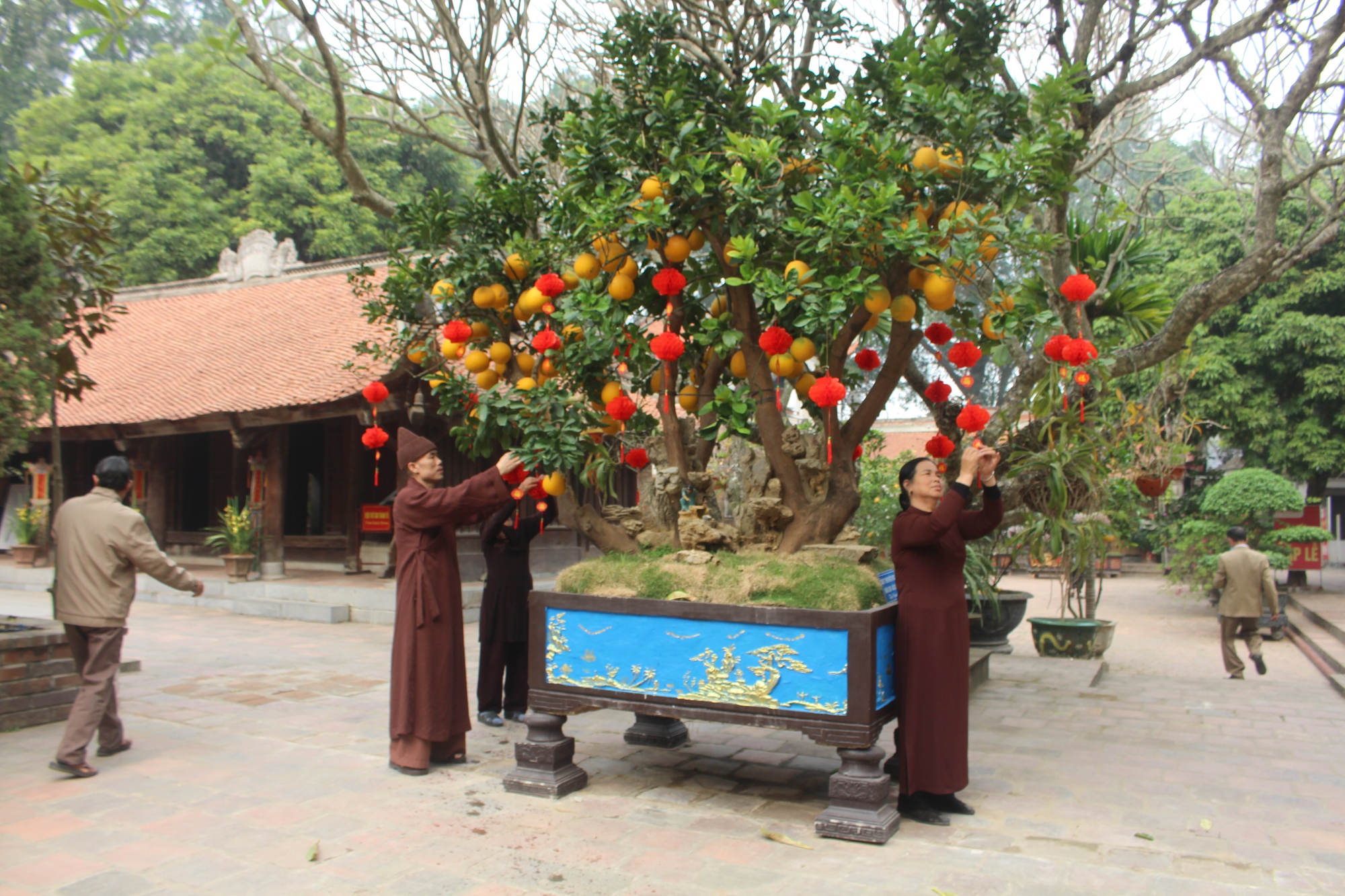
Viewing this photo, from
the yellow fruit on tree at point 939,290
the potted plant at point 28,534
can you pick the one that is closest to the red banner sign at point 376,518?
the potted plant at point 28,534

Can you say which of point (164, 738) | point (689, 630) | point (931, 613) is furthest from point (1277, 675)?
point (164, 738)

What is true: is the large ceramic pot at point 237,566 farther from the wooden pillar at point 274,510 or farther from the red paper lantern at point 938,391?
the red paper lantern at point 938,391

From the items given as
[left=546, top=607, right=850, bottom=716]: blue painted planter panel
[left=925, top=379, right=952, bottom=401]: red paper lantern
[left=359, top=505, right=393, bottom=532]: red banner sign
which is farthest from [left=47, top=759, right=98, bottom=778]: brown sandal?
[left=359, top=505, right=393, bottom=532]: red banner sign

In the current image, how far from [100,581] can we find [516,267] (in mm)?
2618

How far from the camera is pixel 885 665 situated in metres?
4.09

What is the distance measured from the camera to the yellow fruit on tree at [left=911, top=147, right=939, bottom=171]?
4.20m

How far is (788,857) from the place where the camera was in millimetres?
3658

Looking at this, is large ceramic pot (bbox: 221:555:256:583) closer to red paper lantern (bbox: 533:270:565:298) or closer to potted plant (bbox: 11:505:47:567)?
potted plant (bbox: 11:505:47:567)

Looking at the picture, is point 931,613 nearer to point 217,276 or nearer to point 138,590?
point 138,590

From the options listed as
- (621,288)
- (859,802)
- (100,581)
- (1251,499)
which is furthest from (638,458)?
(1251,499)

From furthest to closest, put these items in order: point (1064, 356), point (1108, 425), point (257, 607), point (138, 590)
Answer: point (138, 590)
point (257, 607)
point (1108, 425)
point (1064, 356)

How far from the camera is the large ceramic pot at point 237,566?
1275cm

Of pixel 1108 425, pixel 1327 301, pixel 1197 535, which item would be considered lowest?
pixel 1197 535

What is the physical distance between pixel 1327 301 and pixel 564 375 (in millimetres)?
16997
